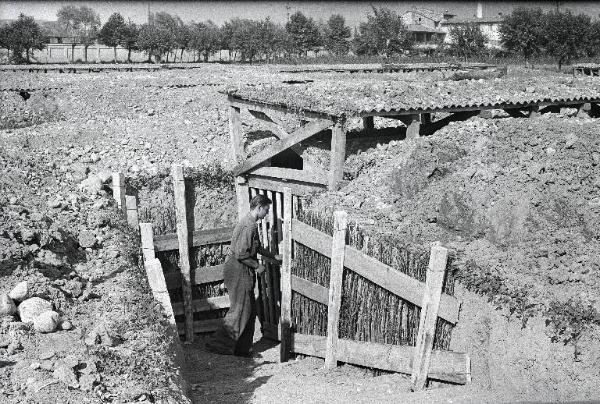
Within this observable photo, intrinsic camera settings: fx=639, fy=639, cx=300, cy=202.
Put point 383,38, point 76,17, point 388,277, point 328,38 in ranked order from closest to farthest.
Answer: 1. point 388,277
2. point 383,38
3. point 328,38
4. point 76,17

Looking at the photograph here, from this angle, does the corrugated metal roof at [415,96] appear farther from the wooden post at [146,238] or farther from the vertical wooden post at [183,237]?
the wooden post at [146,238]

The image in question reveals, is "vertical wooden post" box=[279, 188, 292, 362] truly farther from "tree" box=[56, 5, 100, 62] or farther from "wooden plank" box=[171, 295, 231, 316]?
"tree" box=[56, 5, 100, 62]

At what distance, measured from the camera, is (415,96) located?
36.1ft

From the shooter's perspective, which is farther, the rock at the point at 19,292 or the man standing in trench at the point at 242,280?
the man standing in trench at the point at 242,280

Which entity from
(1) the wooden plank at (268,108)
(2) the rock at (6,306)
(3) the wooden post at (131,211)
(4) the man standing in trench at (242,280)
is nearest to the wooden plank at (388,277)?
(4) the man standing in trench at (242,280)

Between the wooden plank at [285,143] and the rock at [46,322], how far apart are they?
221 inches

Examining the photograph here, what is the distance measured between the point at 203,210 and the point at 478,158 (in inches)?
186

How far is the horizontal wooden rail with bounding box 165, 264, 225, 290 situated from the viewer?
10.3m

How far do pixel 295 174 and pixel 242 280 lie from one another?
2.49m

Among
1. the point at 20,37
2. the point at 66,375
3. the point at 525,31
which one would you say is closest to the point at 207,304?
the point at 66,375

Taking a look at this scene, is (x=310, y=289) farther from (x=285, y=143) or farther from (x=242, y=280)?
(x=285, y=143)

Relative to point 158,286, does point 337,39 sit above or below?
above

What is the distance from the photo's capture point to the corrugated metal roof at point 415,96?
1021 centimetres

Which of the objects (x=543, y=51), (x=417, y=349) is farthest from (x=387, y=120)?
(x=543, y=51)
